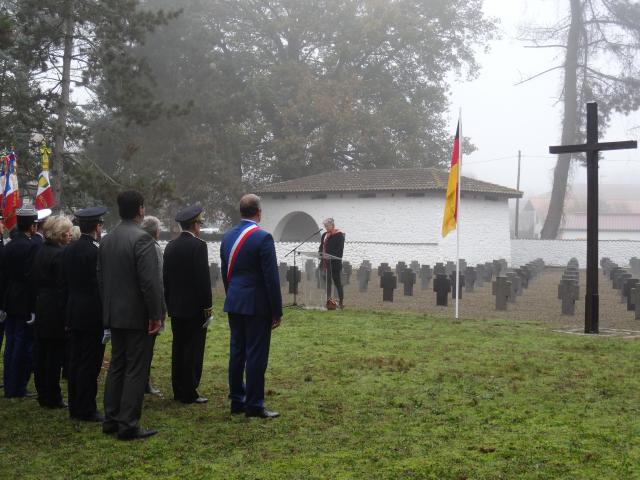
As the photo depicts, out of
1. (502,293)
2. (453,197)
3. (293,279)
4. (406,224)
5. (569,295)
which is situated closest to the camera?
(453,197)

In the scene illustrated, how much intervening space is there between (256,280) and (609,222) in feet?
225

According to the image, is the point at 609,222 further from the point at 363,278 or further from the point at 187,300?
the point at 187,300

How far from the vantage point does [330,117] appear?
37.1m

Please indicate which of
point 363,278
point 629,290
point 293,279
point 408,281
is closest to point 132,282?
point 293,279

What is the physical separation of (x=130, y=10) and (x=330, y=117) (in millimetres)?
18206

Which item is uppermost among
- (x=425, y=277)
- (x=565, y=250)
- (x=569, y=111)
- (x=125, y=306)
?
(x=569, y=111)

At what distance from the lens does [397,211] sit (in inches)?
1236

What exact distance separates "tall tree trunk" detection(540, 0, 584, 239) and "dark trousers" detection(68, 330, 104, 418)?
37.1 m

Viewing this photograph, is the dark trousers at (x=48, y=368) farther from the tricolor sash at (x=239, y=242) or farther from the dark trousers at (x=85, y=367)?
the tricolor sash at (x=239, y=242)

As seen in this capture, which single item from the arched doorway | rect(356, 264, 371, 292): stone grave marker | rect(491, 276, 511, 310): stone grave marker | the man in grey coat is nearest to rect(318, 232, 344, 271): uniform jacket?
rect(491, 276, 511, 310): stone grave marker

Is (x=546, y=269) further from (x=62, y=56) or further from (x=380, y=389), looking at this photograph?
(x=380, y=389)

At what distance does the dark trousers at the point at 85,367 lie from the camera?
20.4 feet

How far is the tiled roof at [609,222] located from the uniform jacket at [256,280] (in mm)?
65334

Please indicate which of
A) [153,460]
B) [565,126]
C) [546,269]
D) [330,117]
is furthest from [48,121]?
[565,126]
